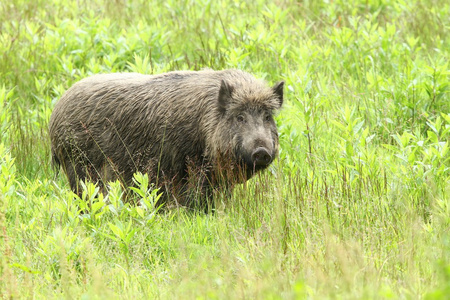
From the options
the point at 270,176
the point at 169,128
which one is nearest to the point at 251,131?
the point at 270,176

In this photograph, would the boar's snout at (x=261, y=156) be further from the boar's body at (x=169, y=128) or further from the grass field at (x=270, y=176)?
the grass field at (x=270, y=176)

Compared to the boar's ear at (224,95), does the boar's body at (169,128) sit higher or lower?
lower

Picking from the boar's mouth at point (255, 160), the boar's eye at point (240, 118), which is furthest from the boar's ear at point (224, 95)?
the boar's mouth at point (255, 160)

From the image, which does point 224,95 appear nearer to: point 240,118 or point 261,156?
point 240,118

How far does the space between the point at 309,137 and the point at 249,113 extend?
2.56 feet

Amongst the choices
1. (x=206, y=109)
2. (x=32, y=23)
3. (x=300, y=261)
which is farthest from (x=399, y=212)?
(x=32, y=23)

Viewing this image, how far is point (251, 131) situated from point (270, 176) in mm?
569

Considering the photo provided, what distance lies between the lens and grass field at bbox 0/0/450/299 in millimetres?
3895

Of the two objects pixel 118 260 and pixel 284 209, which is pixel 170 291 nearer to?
pixel 118 260

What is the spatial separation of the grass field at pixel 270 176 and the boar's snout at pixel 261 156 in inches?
8.5

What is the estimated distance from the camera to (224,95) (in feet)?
19.0

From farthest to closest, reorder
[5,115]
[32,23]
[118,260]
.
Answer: [32,23], [5,115], [118,260]

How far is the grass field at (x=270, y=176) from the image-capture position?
3895 millimetres

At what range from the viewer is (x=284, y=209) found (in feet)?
15.8
